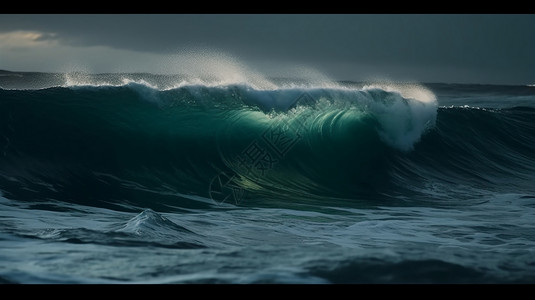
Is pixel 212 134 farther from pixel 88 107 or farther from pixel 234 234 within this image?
pixel 234 234

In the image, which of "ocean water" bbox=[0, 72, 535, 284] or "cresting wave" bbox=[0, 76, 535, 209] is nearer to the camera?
"ocean water" bbox=[0, 72, 535, 284]

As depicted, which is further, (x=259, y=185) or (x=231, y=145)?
(x=231, y=145)

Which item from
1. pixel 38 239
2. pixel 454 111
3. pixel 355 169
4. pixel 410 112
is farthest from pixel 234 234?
pixel 454 111

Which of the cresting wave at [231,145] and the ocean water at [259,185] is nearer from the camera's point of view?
the ocean water at [259,185]

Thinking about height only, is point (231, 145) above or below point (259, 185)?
above
